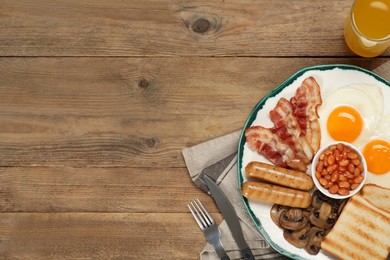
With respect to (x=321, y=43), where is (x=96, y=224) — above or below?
below

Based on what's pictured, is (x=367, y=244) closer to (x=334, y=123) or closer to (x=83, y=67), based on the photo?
(x=334, y=123)

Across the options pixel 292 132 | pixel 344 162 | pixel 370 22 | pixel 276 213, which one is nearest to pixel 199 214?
pixel 276 213

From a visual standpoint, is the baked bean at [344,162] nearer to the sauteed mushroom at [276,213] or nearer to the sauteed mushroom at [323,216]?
the sauteed mushroom at [323,216]

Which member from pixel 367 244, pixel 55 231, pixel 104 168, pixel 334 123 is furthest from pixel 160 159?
pixel 367 244

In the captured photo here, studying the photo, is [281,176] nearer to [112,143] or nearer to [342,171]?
[342,171]

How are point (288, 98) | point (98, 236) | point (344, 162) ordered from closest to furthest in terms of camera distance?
point (344, 162), point (288, 98), point (98, 236)

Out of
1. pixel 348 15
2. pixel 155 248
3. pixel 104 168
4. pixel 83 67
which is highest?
pixel 348 15
